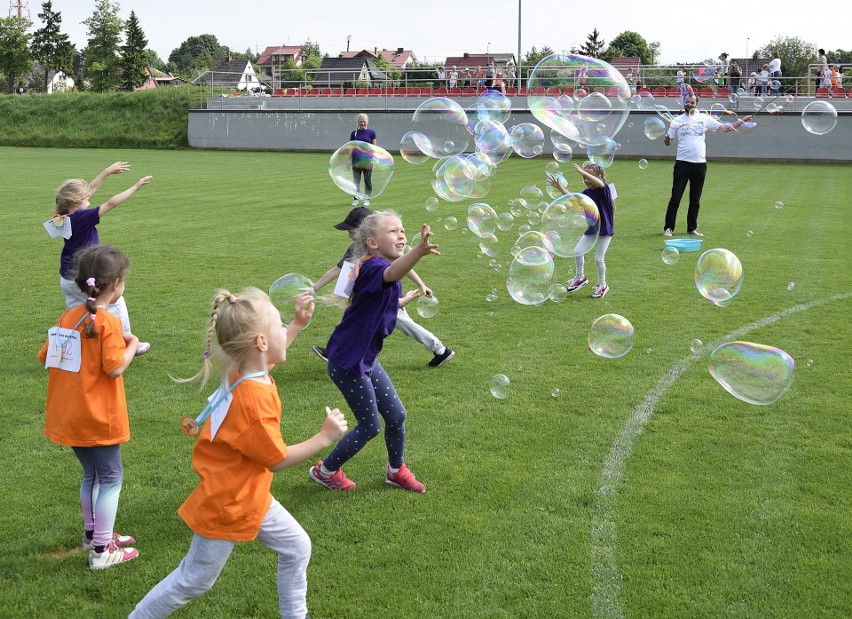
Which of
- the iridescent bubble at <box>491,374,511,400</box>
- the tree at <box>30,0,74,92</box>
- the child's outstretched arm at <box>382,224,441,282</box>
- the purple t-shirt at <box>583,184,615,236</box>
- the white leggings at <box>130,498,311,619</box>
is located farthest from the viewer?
the tree at <box>30,0,74,92</box>

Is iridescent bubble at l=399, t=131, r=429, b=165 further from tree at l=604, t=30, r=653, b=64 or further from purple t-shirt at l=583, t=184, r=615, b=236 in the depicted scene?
tree at l=604, t=30, r=653, b=64

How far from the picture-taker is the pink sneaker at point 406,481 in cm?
510

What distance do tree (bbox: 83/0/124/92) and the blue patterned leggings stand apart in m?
78.5

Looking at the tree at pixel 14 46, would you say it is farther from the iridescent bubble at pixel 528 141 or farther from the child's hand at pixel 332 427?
the child's hand at pixel 332 427

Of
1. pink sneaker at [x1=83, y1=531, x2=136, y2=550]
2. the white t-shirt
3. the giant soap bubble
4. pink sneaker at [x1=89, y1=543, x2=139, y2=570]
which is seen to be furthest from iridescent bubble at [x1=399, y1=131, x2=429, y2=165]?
the white t-shirt

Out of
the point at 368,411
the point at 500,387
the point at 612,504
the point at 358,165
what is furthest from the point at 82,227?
the point at 612,504

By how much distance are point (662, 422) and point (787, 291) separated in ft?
17.2

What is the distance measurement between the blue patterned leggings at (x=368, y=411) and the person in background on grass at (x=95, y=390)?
1.22 metres

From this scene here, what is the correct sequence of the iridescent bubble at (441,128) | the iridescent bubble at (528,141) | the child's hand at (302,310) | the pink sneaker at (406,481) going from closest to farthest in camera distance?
the child's hand at (302,310) → the pink sneaker at (406,481) → the iridescent bubble at (441,128) → the iridescent bubble at (528,141)

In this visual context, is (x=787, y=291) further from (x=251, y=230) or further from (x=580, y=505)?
(x=251, y=230)

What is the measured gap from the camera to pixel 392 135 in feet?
135

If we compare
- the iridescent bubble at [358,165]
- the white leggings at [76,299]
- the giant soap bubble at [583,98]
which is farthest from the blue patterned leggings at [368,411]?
the giant soap bubble at [583,98]

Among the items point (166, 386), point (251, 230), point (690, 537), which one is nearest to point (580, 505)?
point (690, 537)

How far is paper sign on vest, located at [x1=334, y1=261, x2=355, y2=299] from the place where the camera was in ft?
15.8
